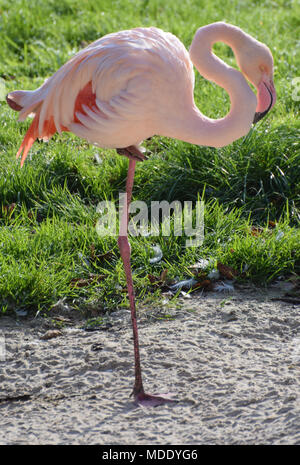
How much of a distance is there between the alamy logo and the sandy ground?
608 millimetres

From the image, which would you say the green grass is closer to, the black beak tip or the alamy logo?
the alamy logo

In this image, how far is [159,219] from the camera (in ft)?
16.4

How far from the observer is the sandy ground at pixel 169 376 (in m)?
3.06

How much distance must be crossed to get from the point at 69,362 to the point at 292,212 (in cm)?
209

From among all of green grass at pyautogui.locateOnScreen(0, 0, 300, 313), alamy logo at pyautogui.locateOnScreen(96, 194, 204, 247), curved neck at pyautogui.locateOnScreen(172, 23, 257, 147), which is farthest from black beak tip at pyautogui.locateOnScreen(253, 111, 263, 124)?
alamy logo at pyautogui.locateOnScreen(96, 194, 204, 247)

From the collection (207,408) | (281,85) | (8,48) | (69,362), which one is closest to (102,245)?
(69,362)

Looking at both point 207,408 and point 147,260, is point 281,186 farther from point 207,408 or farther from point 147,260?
point 207,408

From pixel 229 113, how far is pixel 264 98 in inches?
8.6

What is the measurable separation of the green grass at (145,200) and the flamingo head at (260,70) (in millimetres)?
1190

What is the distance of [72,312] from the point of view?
4.23m

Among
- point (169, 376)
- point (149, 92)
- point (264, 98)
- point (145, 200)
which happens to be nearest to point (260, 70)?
point (264, 98)

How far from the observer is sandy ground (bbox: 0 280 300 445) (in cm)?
306

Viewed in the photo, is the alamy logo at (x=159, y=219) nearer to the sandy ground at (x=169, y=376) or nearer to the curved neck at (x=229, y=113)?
the sandy ground at (x=169, y=376)

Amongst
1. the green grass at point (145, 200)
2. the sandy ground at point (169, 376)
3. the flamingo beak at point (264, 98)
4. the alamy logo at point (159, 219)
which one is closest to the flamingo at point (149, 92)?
the flamingo beak at point (264, 98)
